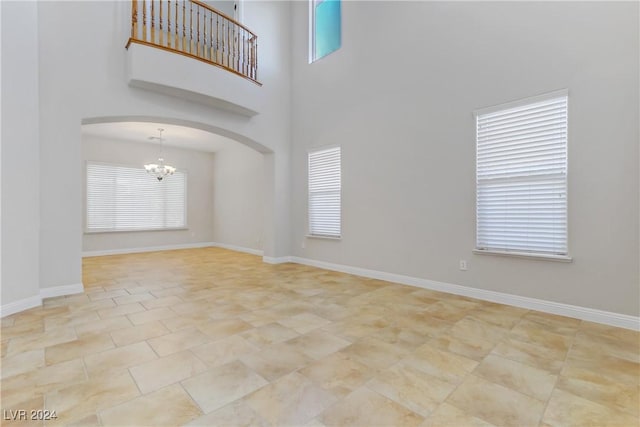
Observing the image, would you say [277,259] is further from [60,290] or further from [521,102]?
[521,102]

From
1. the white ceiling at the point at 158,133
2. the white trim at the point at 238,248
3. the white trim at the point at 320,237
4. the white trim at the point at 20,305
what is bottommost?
the white trim at the point at 238,248

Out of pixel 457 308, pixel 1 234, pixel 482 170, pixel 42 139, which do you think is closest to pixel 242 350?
pixel 457 308

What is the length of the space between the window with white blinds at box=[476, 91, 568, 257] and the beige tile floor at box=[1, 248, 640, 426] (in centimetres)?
82

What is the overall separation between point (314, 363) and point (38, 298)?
349cm

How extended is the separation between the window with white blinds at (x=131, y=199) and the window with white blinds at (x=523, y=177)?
27.7 ft

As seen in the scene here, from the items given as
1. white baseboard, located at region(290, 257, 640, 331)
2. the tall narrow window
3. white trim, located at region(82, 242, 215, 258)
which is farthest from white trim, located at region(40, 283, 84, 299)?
the tall narrow window

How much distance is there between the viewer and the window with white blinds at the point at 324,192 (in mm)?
5441

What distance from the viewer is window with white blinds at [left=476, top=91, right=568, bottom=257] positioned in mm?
3082

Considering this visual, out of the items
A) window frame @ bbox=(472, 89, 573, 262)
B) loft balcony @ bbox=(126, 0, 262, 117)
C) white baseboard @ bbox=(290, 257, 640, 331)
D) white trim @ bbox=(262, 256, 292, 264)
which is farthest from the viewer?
white trim @ bbox=(262, 256, 292, 264)

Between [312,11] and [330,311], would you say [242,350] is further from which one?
[312,11]

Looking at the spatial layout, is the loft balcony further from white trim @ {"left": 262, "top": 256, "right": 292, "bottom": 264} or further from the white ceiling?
white trim @ {"left": 262, "top": 256, "right": 292, "bottom": 264}

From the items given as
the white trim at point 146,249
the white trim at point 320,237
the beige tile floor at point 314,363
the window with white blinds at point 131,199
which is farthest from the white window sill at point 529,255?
the window with white blinds at point 131,199

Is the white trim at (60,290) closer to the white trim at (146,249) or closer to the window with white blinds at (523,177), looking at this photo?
the white trim at (146,249)

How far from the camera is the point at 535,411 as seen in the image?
1589 millimetres
